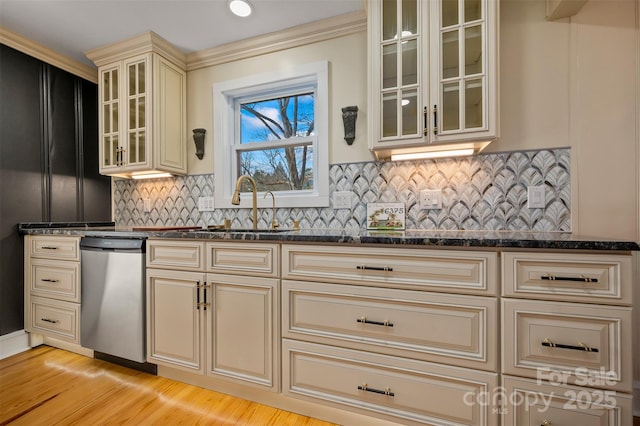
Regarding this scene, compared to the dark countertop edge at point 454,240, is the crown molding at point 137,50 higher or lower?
higher

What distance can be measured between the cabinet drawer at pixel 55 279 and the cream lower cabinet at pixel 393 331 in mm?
1672

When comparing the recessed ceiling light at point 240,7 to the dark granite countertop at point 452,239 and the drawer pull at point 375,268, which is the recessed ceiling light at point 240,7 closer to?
the dark granite countertop at point 452,239

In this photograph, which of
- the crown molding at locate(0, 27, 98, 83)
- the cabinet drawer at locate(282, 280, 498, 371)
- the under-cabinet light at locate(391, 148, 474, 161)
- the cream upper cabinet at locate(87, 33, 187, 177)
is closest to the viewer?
the cabinet drawer at locate(282, 280, 498, 371)

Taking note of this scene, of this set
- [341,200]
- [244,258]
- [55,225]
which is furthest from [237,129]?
[55,225]

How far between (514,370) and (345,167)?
4.72ft

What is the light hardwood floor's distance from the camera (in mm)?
1470

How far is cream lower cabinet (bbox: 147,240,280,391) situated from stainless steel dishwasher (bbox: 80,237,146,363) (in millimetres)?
73

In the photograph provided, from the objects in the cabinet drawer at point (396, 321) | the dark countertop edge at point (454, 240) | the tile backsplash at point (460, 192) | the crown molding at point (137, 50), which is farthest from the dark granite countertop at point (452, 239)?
the crown molding at point (137, 50)

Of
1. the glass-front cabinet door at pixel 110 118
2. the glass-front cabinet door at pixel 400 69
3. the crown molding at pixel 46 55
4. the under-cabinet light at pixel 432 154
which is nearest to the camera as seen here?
the glass-front cabinet door at pixel 400 69

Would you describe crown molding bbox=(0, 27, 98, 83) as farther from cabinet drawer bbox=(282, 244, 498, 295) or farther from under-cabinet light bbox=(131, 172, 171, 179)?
cabinet drawer bbox=(282, 244, 498, 295)

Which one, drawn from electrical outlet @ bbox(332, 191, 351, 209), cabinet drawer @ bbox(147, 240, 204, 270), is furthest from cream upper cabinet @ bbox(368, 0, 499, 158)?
cabinet drawer @ bbox(147, 240, 204, 270)

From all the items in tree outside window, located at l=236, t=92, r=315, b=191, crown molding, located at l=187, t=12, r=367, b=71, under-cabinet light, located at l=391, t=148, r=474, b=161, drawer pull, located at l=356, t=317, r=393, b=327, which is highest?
crown molding, located at l=187, t=12, r=367, b=71

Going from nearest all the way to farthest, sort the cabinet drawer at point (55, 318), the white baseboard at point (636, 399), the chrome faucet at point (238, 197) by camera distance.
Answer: the white baseboard at point (636, 399) → the chrome faucet at point (238, 197) → the cabinet drawer at point (55, 318)

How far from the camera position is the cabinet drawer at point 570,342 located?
3.30 ft
